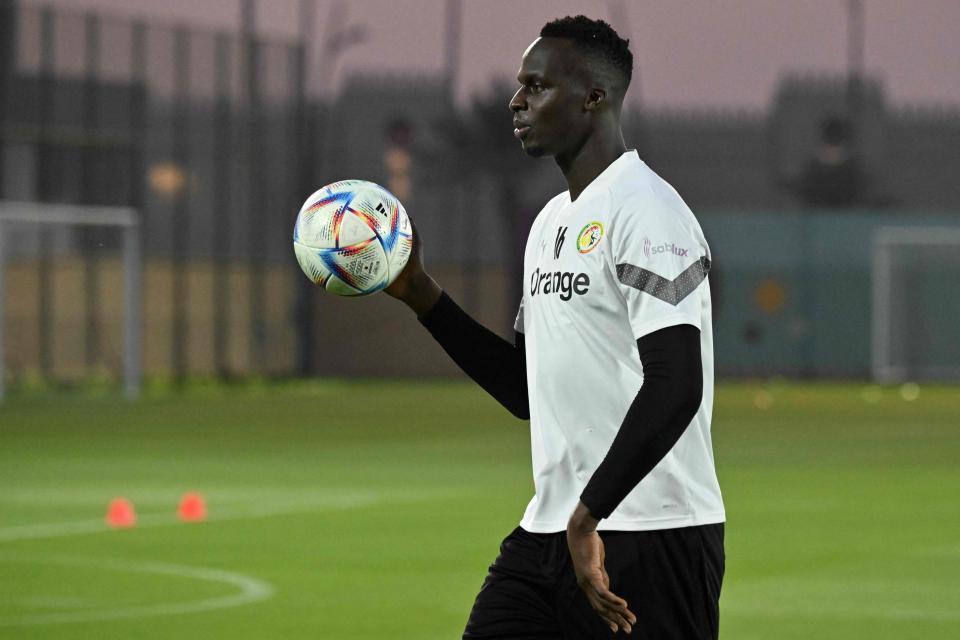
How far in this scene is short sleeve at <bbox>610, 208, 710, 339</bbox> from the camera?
16.2 ft

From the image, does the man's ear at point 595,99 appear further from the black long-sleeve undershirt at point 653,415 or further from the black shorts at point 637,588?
the black shorts at point 637,588

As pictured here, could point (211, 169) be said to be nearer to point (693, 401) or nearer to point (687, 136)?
point (687, 136)

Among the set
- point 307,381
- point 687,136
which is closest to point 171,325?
point 307,381

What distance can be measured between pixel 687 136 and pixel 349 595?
5727 cm

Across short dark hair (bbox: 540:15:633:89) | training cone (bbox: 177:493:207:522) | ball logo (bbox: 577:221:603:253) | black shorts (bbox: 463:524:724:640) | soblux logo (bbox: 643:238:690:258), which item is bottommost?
training cone (bbox: 177:493:207:522)

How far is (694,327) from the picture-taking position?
495cm

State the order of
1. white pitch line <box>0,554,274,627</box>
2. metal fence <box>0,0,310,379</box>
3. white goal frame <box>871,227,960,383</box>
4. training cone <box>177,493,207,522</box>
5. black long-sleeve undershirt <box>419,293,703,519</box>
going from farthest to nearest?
1. white goal frame <box>871,227,960,383</box>
2. metal fence <box>0,0,310,379</box>
3. training cone <box>177,493,207,522</box>
4. white pitch line <box>0,554,274,627</box>
5. black long-sleeve undershirt <box>419,293,703,519</box>

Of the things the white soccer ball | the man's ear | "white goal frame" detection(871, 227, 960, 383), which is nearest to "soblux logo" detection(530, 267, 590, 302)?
the man's ear

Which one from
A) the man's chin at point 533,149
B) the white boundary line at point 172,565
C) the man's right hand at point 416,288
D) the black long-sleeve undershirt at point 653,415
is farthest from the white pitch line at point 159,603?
the black long-sleeve undershirt at point 653,415

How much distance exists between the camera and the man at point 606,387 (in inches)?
194

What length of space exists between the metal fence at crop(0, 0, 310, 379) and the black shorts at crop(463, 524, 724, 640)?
40.2m

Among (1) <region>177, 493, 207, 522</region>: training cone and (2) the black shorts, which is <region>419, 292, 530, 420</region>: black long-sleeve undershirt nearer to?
(2) the black shorts

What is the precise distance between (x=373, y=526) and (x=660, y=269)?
10.9 meters

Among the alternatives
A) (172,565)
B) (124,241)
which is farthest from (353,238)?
(124,241)
